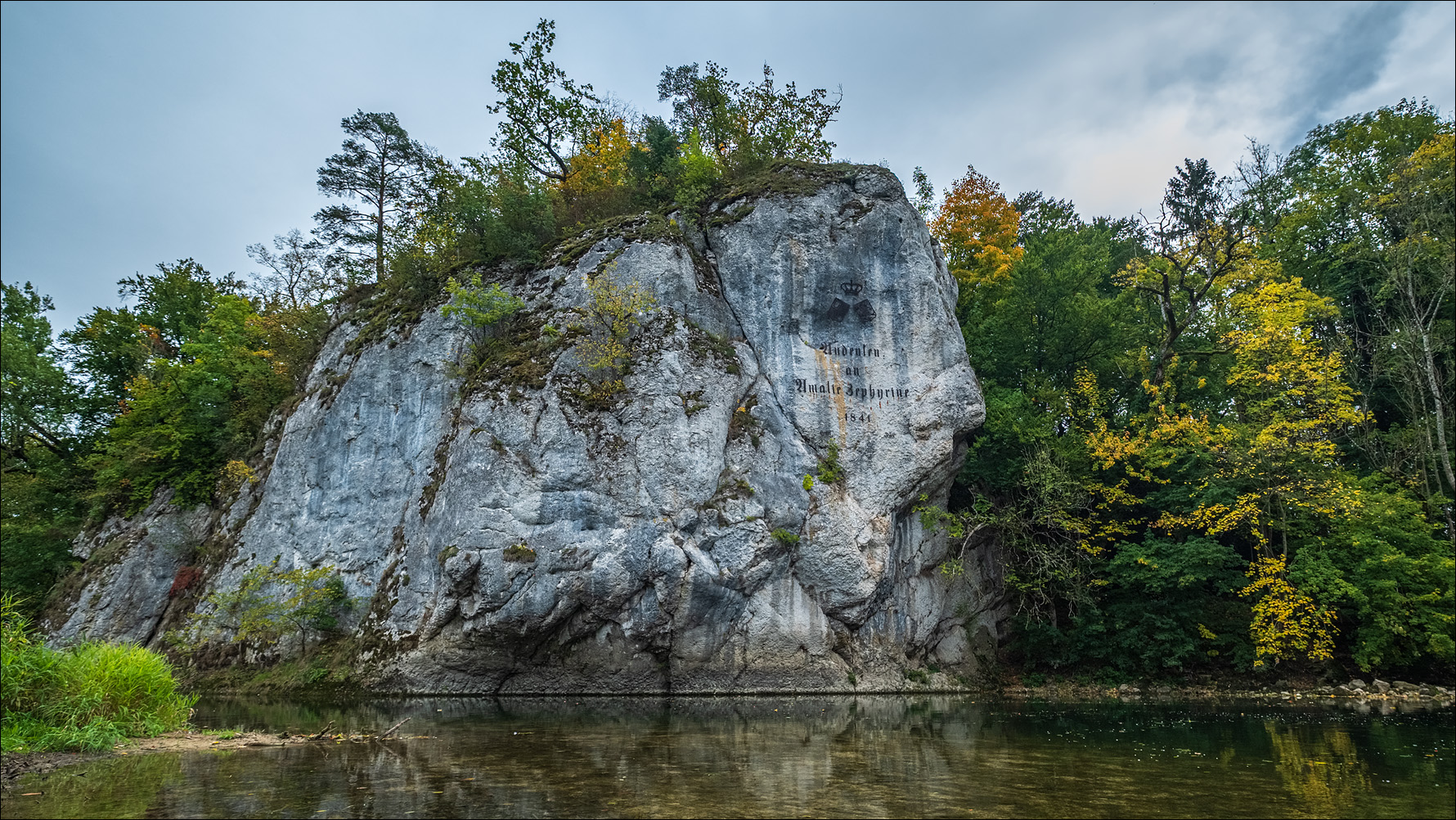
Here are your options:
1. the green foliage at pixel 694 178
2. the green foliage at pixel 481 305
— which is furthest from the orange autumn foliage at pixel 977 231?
the green foliage at pixel 481 305

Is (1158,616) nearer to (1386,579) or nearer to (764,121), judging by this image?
(1386,579)

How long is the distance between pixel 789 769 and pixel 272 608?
654 inches

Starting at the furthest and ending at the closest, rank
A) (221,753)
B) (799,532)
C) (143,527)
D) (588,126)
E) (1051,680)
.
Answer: (588,126) → (143,527) → (1051,680) → (799,532) → (221,753)

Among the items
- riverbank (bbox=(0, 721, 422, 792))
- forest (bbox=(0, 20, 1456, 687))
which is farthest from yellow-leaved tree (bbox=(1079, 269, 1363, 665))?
riverbank (bbox=(0, 721, 422, 792))

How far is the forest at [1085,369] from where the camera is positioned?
20000 millimetres

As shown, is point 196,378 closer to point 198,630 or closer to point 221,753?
point 198,630

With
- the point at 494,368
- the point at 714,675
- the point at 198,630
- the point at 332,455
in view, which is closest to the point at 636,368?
the point at 494,368

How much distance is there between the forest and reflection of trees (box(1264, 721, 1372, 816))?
26.9 ft

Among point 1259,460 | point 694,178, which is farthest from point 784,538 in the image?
point 1259,460

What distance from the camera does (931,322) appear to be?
22.8 m

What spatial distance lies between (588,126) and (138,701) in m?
22.3

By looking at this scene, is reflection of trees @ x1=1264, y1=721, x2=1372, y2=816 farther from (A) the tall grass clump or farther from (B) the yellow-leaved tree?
(A) the tall grass clump

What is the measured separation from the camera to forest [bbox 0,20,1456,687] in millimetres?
20000

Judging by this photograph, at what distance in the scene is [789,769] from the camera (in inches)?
350
